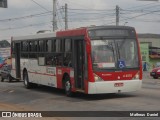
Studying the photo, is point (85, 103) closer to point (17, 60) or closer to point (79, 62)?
point (79, 62)

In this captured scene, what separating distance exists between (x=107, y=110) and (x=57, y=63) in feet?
21.9

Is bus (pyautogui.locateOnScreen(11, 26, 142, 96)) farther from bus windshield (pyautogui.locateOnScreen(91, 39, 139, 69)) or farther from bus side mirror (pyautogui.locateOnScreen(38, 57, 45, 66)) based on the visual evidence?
bus side mirror (pyautogui.locateOnScreen(38, 57, 45, 66))

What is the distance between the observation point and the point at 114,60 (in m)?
18.0

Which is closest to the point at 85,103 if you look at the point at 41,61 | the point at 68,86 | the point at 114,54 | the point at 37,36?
the point at 114,54

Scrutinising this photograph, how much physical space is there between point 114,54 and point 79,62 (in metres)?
1.54

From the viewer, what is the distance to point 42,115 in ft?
45.6

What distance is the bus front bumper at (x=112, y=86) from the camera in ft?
57.7

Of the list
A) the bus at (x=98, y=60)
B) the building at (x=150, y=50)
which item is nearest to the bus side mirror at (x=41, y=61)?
the bus at (x=98, y=60)

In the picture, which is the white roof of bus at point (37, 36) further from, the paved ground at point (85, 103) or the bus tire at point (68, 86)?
the paved ground at point (85, 103)

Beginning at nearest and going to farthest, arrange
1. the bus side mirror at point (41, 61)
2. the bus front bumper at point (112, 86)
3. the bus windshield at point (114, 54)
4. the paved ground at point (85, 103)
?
the paved ground at point (85, 103) < the bus front bumper at point (112, 86) < the bus windshield at point (114, 54) < the bus side mirror at point (41, 61)

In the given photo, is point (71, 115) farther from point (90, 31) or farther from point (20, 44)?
point (20, 44)

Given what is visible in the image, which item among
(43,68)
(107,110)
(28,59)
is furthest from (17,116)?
(28,59)

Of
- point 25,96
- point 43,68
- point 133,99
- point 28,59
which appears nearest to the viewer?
point 133,99

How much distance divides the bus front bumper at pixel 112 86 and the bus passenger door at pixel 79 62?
923mm
